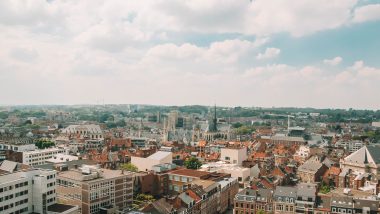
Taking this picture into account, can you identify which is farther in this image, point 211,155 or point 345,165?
point 211,155

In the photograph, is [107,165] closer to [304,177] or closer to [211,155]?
[211,155]

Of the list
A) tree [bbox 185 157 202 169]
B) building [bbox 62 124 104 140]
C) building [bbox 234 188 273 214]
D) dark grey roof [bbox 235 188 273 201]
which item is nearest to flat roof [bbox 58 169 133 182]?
building [bbox 234 188 273 214]

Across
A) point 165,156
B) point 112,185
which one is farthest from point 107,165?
point 112,185

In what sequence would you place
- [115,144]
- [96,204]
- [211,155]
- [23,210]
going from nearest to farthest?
1. [23,210]
2. [96,204]
3. [211,155]
4. [115,144]

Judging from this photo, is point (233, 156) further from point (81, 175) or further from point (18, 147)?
point (18, 147)

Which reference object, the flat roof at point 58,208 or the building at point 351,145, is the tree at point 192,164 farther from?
the building at point 351,145

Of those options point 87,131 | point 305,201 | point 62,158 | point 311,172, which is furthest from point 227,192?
point 87,131
